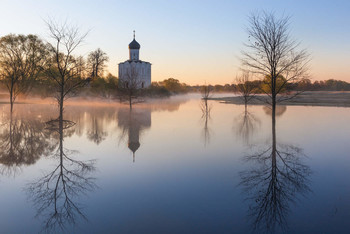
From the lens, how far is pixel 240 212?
520 centimetres

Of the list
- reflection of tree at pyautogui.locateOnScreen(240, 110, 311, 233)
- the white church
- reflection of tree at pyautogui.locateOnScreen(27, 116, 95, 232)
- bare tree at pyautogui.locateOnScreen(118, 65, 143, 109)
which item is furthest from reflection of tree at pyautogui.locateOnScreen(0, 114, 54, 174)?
the white church

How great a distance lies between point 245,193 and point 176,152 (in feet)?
15.1

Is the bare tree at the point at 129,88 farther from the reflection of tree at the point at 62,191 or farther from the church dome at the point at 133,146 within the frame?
the reflection of tree at the point at 62,191

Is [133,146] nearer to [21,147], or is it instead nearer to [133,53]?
[21,147]

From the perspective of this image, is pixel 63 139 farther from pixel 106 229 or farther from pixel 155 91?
pixel 155 91

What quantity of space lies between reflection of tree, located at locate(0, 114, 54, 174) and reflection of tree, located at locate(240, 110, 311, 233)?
6926mm

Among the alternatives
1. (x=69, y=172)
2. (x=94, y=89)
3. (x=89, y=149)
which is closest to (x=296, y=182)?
(x=69, y=172)

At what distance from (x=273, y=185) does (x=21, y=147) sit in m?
9.94

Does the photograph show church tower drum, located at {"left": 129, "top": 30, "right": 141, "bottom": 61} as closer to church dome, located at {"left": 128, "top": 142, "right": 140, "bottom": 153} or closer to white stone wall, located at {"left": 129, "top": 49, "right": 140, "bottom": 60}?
white stone wall, located at {"left": 129, "top": 49, "right": 140, "bottom": 60}

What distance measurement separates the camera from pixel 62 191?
6.39 metres

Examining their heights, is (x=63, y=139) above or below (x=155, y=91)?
below

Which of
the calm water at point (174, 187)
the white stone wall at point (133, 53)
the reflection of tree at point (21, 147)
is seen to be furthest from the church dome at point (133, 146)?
the white stone wall at point (133, 53)

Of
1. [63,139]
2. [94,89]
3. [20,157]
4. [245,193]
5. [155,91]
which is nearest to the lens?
[245,193]

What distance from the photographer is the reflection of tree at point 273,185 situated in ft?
16.4
